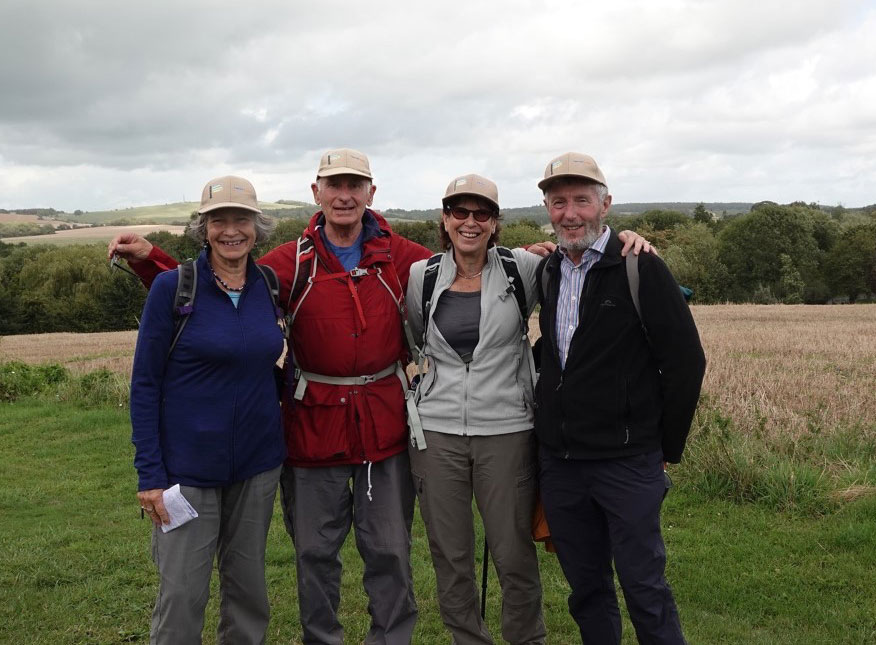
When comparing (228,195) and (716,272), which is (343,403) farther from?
(716,272)

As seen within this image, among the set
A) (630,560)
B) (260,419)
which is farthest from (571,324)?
(260,419)

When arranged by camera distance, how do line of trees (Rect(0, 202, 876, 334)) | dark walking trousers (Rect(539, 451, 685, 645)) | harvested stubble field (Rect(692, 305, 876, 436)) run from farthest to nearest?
1. line of trees (Rect(0, 202, 876, 334))
2. harvested stubble field (Rect(692, 305, 876, 436))
3. dark walking trousers (Rect(539, 451, 685, 645))

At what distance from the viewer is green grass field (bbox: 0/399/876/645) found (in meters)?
4.64

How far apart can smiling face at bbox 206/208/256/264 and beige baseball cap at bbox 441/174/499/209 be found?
1.02 metres

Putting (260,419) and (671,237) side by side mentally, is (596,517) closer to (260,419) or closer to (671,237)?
(260,419)

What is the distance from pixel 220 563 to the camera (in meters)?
3.68

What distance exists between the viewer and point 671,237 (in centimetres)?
6594

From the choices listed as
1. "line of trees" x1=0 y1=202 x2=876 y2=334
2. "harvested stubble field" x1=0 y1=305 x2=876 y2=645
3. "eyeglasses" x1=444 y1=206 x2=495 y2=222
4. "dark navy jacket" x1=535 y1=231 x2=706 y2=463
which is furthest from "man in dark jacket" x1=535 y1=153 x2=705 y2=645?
"line of trees" x1=0 y1=202 x2=876 y2=334

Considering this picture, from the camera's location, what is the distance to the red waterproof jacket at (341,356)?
12.8ft

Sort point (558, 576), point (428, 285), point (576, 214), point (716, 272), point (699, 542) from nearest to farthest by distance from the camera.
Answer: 1. point (576, 214)
2. point (428, 285)
3. point (558, 576)
4. point (699, 542)
5. point (716, 272)

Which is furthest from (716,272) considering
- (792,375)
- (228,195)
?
(228,195)

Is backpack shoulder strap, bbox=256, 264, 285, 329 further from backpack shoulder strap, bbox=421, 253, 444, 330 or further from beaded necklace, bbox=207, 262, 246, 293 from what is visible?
backpack shoulder strap, bbox=421, 253, 444, 330

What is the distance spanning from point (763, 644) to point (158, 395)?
3.54 m

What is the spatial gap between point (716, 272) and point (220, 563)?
5833 centimetres
